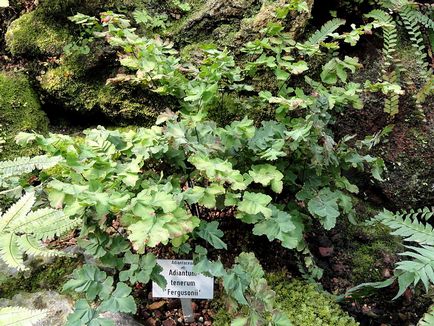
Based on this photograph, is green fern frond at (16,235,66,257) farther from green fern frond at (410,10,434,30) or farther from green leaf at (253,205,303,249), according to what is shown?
green fern frond at (410,10,434,30)

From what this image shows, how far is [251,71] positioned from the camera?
7.89ft

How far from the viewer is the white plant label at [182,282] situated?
192 cm

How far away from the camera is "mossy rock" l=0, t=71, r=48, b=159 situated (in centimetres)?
286

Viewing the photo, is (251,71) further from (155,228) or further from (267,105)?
(155,228)

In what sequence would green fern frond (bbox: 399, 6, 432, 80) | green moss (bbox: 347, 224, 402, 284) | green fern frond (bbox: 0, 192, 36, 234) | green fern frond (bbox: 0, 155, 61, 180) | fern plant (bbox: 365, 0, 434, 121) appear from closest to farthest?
green fern frond (bbox: 0, 192, 36, 234), green fern frond (bbox: 0, 155, 61, 180), green moss (bbox: 347, 224, 402, 284), fern plant (bbox: 365, 0, 434, 121), green fern frond (bbox: 399, 6, 432, 80)

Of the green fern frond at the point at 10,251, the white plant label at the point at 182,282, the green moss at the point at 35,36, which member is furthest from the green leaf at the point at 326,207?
the green moss at the point at 35,36

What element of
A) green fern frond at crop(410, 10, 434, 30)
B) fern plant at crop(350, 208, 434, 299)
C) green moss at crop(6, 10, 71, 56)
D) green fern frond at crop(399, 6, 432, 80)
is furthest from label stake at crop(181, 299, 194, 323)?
green fern frond at crop(410, 10, 434, 30)

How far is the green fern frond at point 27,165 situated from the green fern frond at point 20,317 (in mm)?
558

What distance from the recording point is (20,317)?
134cm

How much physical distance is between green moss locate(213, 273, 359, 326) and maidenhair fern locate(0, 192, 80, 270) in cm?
100

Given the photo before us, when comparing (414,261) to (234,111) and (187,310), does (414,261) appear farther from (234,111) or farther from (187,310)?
(234,111)

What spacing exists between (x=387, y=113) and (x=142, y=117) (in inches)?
69.5

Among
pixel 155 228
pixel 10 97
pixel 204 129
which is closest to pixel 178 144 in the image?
pixel 204 129

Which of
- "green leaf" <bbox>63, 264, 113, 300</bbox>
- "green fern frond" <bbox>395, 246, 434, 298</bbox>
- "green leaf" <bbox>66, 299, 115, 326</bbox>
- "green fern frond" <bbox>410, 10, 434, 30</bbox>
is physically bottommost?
"green fern frond" <bbox>395, 246, 434, 298</bbox>
